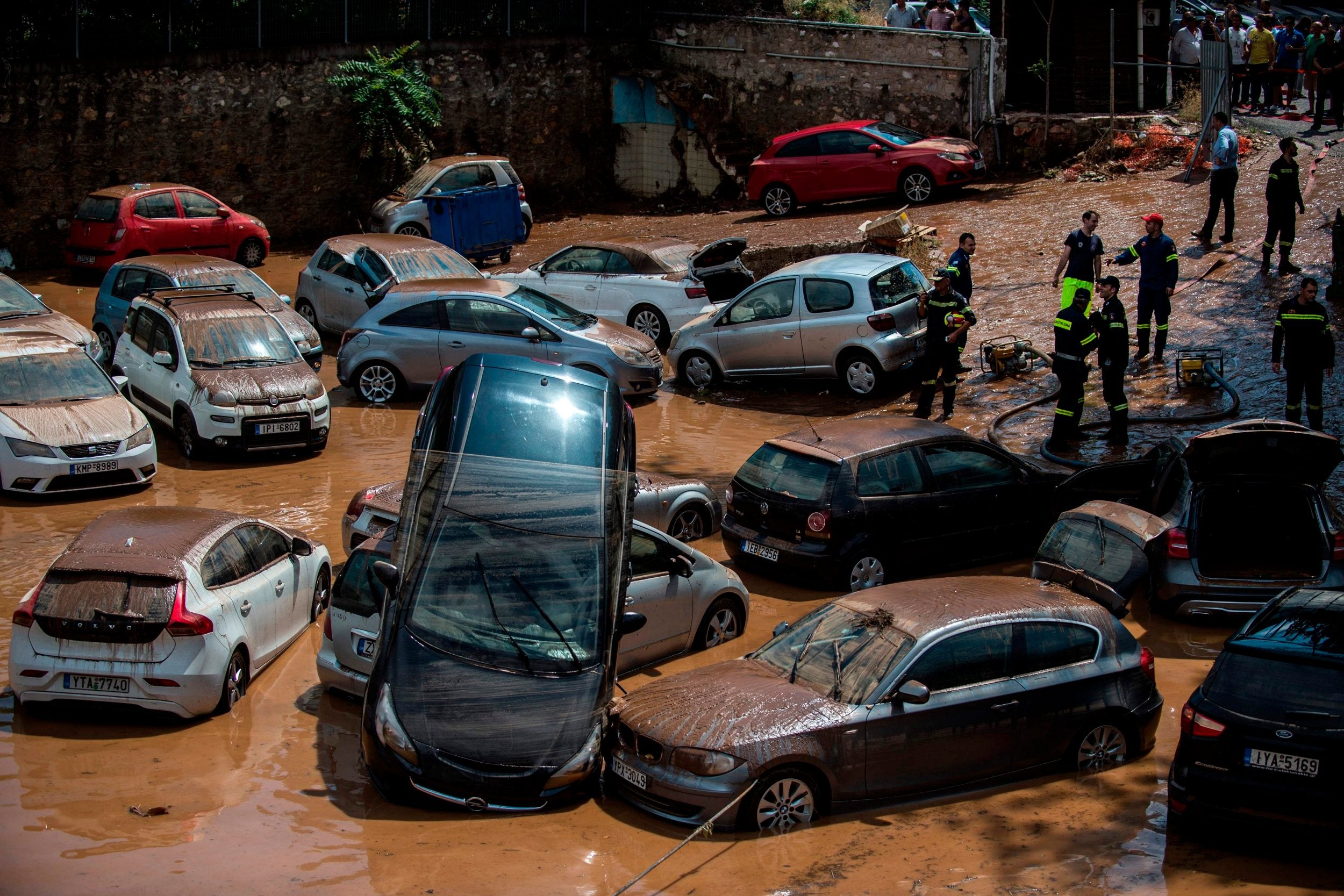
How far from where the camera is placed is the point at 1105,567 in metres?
10.3

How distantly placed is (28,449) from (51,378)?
1.10 meters

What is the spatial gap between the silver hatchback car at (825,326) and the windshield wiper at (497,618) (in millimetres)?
9381

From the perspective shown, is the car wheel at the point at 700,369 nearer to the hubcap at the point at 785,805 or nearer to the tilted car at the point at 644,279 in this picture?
the tilted car at the point at 644,279

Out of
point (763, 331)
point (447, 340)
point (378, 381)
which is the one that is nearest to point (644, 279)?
point (763, 331)

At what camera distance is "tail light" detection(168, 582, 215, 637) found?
28.6 feet

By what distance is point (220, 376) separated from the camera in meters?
15.3

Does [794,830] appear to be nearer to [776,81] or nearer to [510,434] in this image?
[510,434]

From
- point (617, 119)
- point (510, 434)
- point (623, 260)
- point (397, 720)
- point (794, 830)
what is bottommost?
point (794, 830)

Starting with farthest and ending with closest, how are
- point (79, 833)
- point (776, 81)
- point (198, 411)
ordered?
1. point (776, 81)
2. point (198, 411)
3. point (79, 833)

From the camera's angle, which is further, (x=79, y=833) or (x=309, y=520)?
(x=309, y=520)

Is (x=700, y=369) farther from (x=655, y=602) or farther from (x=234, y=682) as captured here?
(x=234, y=682)

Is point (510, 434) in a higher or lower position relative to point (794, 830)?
higher

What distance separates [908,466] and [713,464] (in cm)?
388

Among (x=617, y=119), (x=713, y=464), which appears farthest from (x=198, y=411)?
(x=617, y=119)
